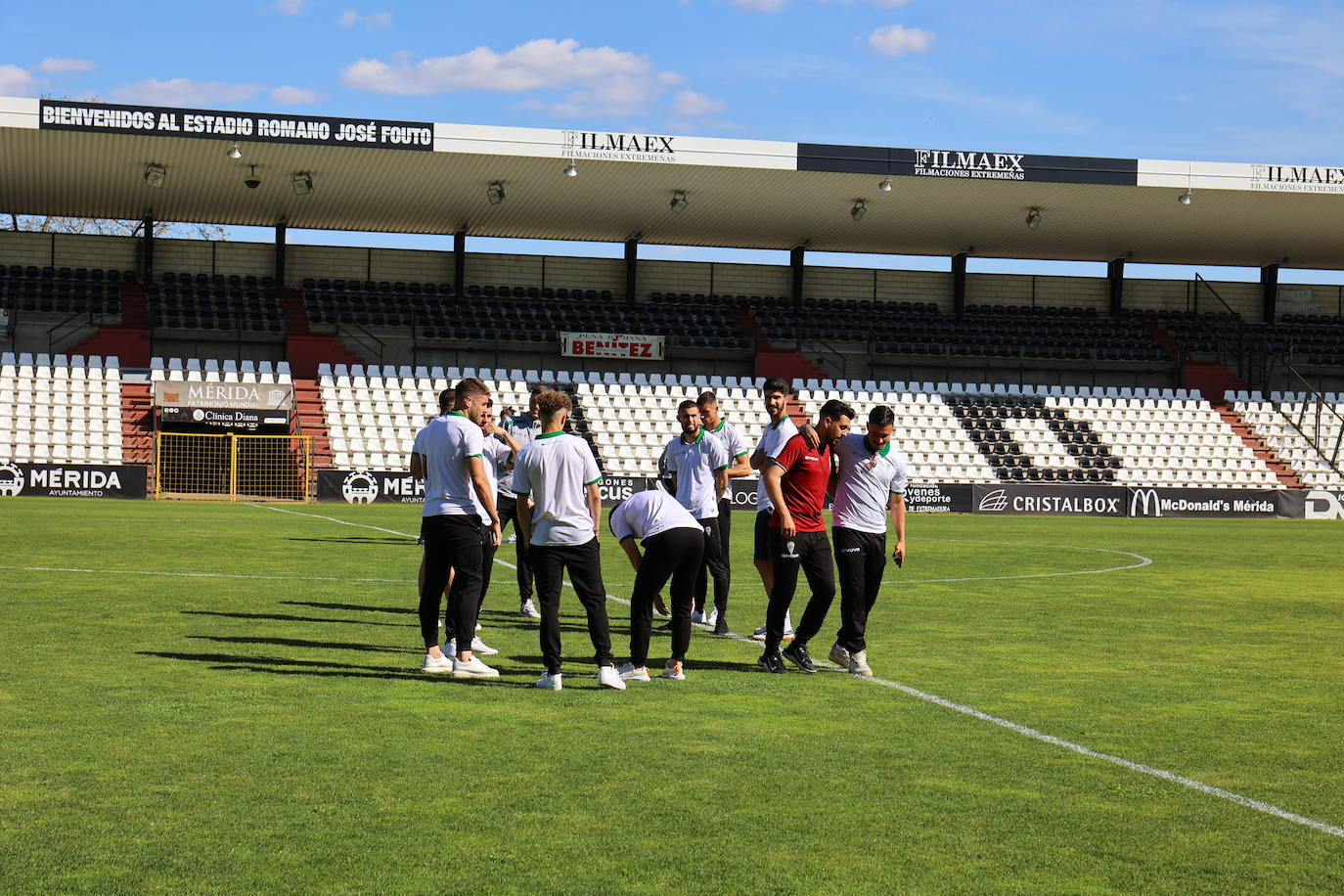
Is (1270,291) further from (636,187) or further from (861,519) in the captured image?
(861,519)

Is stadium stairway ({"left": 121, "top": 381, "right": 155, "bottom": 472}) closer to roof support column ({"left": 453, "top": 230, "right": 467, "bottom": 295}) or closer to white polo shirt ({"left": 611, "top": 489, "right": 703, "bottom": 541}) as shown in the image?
roof support column ({"left": 453, "top": 230, "right": 467, "bottom": 295})

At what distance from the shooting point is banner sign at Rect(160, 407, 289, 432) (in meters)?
37.8

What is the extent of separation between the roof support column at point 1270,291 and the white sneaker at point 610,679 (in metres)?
51.2

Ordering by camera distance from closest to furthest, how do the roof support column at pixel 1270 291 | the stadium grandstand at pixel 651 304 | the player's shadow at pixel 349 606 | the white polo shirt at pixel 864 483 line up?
the white polo shirt at pixel 864 483 → the player's shadow at pixel 349 606 → the stadium grandstand at pixel 651 304 → the roof support column at pixel 1270 291

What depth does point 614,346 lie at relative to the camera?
4859cm

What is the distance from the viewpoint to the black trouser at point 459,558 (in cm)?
940

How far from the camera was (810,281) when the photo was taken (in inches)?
2114

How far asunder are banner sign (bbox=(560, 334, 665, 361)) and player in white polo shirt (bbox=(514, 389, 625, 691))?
3953 centimetres

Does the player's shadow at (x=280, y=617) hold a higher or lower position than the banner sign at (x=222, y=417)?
lower

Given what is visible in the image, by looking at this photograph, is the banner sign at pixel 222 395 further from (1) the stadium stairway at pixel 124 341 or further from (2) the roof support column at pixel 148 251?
(2) the roof support column at pixel 148 251

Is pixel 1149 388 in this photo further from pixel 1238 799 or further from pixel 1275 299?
pixel 1238 799

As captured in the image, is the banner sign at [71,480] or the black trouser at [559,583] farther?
the banner sign at [71,480]

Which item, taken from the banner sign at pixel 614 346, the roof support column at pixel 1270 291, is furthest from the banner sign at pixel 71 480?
the roof support column at pixel 1270 291

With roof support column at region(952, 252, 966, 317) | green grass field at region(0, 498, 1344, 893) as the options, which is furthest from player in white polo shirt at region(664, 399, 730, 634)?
roof support column at region(952, 252, 966, 317)
